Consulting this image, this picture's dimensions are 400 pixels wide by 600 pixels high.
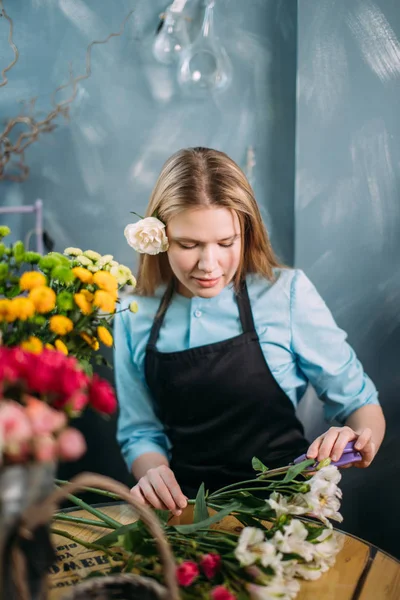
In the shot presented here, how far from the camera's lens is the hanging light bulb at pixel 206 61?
1835mm

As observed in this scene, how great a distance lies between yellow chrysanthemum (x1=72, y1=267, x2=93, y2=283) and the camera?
884 millimetres

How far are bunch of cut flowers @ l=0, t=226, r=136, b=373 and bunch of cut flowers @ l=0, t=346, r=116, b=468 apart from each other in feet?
0.48

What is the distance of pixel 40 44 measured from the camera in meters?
1.83

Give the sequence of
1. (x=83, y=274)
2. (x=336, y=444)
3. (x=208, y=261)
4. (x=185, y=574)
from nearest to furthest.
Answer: (x=185, y=574) → (x=83, y=274) → (x=336, y=444) → (x=208, y=261)

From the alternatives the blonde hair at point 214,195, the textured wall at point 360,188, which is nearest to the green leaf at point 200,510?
the blonde hair at point 214,195

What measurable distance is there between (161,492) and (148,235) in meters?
0.56

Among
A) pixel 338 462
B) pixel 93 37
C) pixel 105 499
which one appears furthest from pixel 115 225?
pixel 338 462

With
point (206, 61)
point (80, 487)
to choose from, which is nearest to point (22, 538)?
point (80, 487)

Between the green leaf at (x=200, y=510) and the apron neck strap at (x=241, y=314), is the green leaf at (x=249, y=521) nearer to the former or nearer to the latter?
the green leaf at (x=200, y=510)

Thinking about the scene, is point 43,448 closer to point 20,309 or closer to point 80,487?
point 80,487

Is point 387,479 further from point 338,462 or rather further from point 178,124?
A: point 178,124

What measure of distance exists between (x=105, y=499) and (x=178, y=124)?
1290 millimetres

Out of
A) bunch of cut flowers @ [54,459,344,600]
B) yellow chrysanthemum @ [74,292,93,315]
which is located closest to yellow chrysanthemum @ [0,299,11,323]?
yellow chrysanthemum @ [74,292,93,315]

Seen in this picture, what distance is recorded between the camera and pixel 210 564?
0.84 metres
